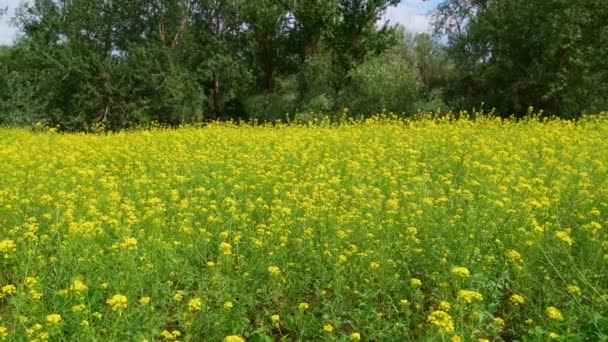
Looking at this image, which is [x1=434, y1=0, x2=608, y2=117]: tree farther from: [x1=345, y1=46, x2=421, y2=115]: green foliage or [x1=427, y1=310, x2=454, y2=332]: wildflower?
[x1=427, y1=310, x2=454, y2=332]: wildflower

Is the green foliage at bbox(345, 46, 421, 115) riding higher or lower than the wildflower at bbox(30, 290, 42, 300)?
higher

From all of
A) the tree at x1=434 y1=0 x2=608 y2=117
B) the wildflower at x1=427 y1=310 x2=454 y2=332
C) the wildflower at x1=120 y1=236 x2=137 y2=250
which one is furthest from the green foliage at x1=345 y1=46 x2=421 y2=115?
the wildflower at x1=427 y1=310 x2=454 y2=332

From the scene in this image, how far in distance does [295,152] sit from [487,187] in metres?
3.52

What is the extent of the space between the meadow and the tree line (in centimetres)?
1384

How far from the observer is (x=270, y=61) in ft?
95.3

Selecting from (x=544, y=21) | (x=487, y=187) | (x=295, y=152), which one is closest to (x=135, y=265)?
(x=487, y=187)

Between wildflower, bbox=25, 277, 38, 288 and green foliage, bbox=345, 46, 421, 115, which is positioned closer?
wildflower, bbox=25, 277, 38, 288

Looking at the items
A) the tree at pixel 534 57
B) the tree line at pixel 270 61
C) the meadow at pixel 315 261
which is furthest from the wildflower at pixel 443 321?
the tree line at pixel 270 61

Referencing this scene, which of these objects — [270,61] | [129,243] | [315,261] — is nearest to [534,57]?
[270,61]

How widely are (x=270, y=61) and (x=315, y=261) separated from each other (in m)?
25.7

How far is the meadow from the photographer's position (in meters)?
3.37

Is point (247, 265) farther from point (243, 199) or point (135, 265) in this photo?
point (243, 199)

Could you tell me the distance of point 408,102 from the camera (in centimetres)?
1972

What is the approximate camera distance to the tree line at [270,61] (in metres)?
19.5
